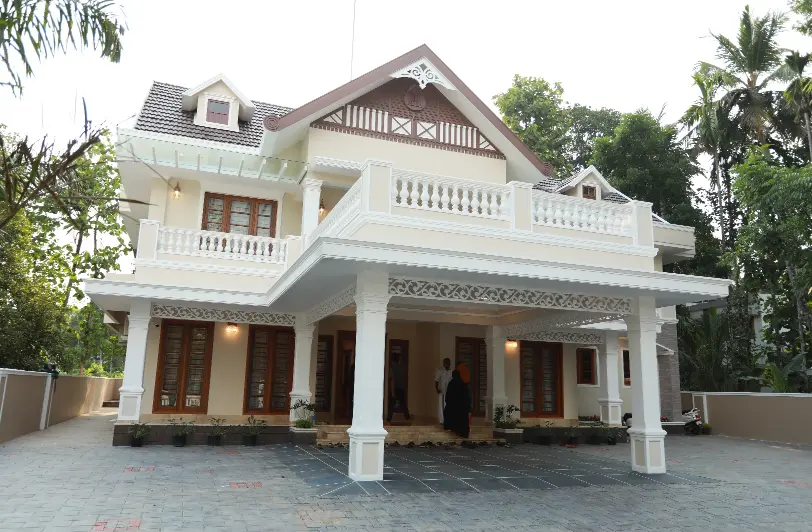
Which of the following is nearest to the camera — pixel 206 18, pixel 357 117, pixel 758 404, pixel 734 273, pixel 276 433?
pixel 206 18

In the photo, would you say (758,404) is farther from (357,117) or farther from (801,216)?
(357,117)

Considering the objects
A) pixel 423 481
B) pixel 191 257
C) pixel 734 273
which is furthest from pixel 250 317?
pixel 734 273

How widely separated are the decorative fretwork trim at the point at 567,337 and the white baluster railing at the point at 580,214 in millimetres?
4935

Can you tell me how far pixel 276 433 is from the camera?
11.5m

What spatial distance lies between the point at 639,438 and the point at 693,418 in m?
9.42

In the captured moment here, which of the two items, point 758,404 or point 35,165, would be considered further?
point 758,404

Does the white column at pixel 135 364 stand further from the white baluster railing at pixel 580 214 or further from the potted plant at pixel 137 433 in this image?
the white baluster railing at pixel 580 214

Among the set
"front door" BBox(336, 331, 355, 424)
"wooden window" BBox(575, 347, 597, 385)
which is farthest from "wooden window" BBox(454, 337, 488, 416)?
"wooden window" BBox(575, 347, 597, 385)

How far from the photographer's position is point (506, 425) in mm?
12891

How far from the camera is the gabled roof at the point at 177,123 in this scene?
40.5ft

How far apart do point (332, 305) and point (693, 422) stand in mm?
12171

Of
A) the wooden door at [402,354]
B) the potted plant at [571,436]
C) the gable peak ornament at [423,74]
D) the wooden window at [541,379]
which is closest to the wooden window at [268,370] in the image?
the wooden door at [402,354]

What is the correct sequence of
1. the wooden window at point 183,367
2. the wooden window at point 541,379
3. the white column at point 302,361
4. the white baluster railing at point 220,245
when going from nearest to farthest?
1. the white baluster railing at point 220,245
2. the white column at point 302,361
3. the wooden window at point 183,367
4. the wooden window at point 541,379

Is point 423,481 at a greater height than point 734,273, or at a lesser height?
lesser
